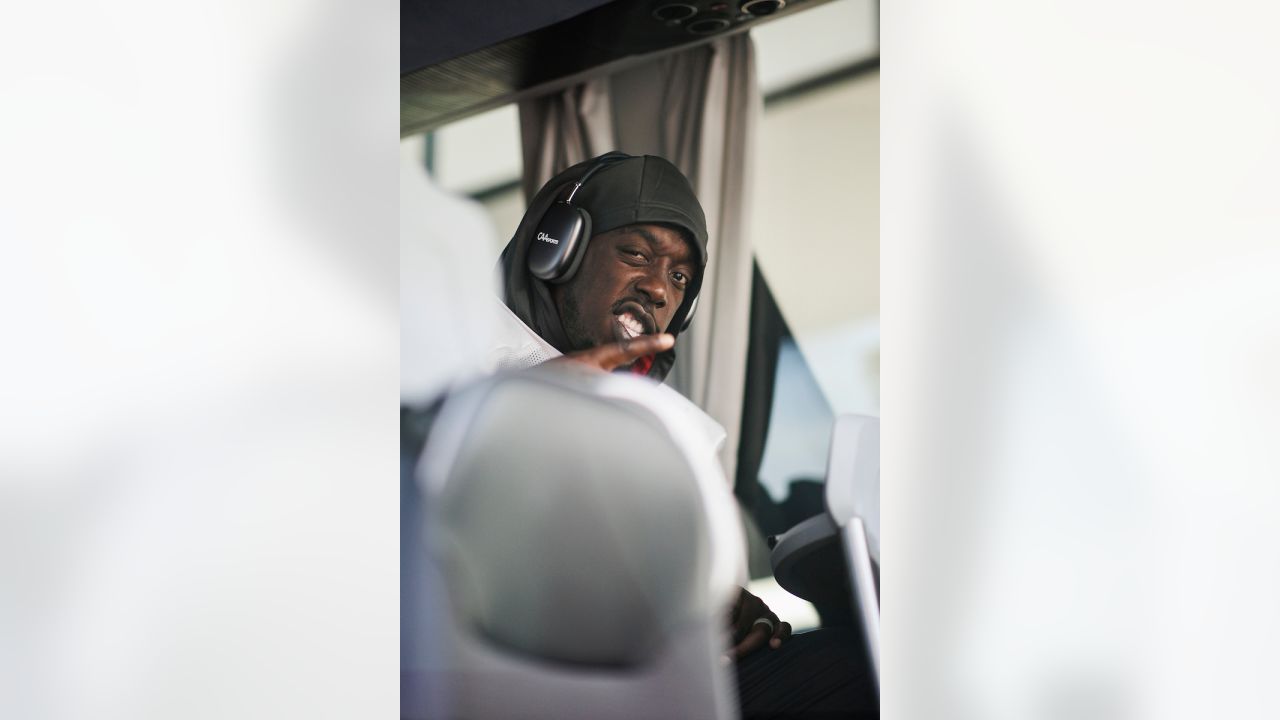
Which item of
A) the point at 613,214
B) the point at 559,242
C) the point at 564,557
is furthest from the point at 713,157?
the point at 564,557

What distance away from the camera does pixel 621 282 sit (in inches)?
58.6

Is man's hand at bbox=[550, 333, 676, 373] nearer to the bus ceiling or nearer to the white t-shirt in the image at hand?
the white t-shirt

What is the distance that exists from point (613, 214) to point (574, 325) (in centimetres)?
19

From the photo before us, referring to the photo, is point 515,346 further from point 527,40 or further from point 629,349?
point 527,40

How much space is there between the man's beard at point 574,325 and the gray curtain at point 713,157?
166mm

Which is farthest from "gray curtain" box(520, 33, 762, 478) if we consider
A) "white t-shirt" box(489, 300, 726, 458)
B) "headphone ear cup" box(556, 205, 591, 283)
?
"white t-shirt" box(489, 300, 726, 458)

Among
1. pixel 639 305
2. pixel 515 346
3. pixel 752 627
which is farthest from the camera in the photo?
pixel 515 346

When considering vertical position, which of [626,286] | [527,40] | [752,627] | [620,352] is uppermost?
[527,40]

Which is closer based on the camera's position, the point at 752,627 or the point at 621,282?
the point at 752,627

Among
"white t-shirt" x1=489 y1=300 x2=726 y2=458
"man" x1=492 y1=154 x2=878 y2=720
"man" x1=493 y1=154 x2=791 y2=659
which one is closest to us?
"man" x1=492 y1=154 x2=878 y2=720

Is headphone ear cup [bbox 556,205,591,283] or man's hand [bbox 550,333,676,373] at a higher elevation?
headphone ear cup [bbox 556,205,591,283]

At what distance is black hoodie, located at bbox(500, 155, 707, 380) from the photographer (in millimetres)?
1441

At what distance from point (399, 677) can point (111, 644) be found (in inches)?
20.8

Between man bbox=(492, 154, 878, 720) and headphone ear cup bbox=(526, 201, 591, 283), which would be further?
headphone ear cup bbox=(526, 201, 591, 283)
